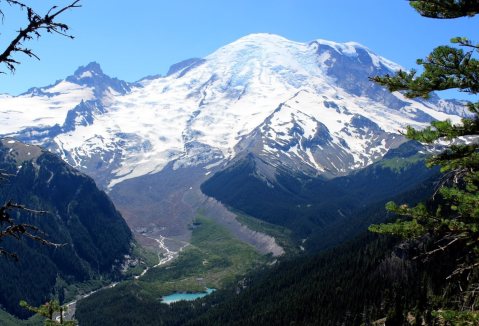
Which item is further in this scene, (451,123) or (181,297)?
(181,297)

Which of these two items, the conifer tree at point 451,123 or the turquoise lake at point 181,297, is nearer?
the conifer tree at point 451,123

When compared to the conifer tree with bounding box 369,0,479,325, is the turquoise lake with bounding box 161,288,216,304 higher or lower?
lower

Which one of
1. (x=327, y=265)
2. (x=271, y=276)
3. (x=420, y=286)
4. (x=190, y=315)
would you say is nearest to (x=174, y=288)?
(x=190, y=315)

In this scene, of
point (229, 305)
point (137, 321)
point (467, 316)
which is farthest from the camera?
point (137, 321)

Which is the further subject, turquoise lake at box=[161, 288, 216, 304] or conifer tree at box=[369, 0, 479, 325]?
turquoise lake at box=[161, 288, 216, 304]

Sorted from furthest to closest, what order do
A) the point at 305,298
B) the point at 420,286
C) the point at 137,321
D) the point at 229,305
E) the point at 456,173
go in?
the point at 137,321 < the point at 229,305 < the point at 305,298 < the point at 420,286 < the point at 456,173

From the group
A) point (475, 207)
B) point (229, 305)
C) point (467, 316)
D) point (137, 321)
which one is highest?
point (475, 207)

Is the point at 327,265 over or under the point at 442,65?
under

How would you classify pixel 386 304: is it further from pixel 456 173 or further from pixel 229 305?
pixel 456 173

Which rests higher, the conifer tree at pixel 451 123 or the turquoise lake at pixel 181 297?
the conifer tree at pixel 451 123

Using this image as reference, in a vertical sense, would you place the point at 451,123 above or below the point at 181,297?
above

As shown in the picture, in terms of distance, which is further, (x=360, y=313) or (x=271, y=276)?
(x=271, y=276)
